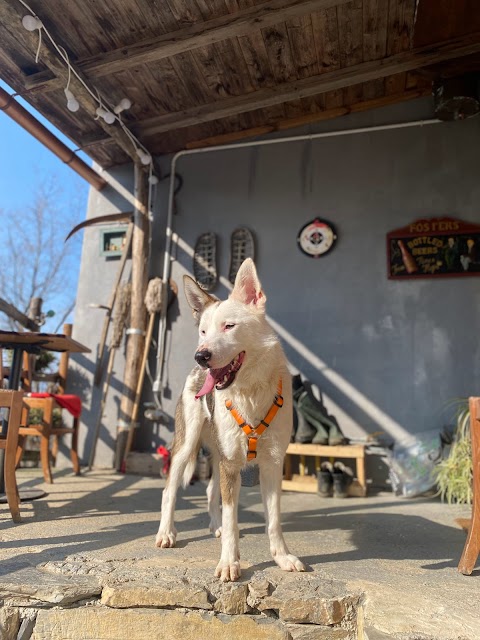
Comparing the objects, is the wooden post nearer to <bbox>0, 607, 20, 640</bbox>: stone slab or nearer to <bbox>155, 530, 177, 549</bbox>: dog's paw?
<bbox>155, 530, 177, 549</bbox>: dog's paw

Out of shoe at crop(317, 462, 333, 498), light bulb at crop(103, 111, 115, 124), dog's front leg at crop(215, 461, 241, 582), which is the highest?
light bulb at crop(103, 111, 115, 124)

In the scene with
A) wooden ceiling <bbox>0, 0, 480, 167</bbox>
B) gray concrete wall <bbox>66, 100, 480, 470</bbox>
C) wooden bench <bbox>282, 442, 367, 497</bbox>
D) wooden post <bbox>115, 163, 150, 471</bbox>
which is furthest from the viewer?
wooden post <bbox>115, 163, 150, 471</bbox>

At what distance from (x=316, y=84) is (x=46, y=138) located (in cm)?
277

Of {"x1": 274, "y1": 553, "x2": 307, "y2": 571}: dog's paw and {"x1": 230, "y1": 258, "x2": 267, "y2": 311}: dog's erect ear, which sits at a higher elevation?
{"x1": 230, "y1": 258, "x2": 267, "y2": 311}: dog's erect ear

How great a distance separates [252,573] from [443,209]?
408 cm

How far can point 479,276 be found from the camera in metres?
4.48

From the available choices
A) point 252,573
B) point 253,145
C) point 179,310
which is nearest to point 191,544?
point 252,573

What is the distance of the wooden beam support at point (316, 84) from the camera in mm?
4176

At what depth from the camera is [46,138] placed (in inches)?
188

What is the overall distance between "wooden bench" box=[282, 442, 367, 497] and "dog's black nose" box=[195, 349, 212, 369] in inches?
96.2

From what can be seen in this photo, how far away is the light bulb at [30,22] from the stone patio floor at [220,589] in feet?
11.3

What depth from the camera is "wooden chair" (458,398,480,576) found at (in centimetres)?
197

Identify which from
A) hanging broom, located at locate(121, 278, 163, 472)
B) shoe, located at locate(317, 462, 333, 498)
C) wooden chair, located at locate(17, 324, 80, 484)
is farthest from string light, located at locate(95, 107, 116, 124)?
shoe, located at locate(317, 462, 333, 498)

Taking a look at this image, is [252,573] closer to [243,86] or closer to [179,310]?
[179,310]
